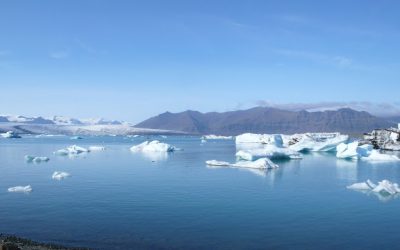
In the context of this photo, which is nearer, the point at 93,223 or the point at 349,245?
the point at 349,245

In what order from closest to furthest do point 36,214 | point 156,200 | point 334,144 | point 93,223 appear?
point 93,223
point 36,214
point 156,200
point 334,144

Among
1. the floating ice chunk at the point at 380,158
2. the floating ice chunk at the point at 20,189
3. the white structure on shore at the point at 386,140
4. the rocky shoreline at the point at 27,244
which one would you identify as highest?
the white structure on shore at the point at 386,140

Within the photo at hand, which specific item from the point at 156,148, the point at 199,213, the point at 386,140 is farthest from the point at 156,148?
the point at 199,213

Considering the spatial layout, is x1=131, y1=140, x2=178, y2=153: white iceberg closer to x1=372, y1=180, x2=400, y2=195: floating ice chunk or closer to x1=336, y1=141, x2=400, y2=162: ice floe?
x1=336, y1=141, x2=400, y2=162: ice floe

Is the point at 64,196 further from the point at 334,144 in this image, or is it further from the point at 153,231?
the point at 334,144

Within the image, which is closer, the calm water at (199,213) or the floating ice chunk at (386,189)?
the calm water at (199,213)

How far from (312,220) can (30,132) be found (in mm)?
148205

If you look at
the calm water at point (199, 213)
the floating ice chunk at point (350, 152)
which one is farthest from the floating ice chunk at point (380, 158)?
the calm water at point (199, 213)

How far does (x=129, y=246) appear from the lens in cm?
911

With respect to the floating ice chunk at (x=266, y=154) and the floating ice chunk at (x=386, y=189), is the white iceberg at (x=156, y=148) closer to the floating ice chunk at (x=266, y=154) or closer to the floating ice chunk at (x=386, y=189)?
the floating ice chunk at (x=266, y=154)

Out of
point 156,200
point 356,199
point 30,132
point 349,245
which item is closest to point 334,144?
point 356,199

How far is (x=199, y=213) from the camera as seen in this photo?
12109 millimetres

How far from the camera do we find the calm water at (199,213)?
9.62 metres

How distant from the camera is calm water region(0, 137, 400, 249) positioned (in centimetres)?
962
